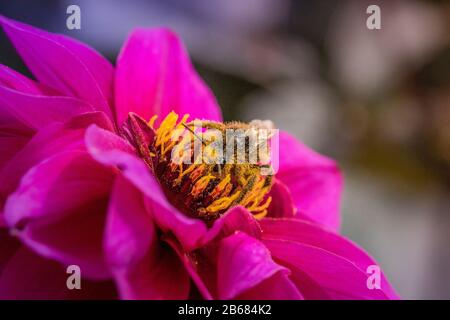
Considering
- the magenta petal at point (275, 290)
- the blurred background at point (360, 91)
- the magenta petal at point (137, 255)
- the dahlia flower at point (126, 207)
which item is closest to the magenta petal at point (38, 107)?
the dahlia flower at point (126, 207)

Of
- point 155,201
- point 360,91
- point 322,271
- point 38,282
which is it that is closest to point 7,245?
point 38,282

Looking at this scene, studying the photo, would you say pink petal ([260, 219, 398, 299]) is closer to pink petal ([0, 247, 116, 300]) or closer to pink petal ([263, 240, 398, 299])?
pink petal ([263, 240, 398, 299])

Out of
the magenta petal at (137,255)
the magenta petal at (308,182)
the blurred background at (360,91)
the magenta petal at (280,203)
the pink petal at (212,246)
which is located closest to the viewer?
the magenta petal at (137,255)

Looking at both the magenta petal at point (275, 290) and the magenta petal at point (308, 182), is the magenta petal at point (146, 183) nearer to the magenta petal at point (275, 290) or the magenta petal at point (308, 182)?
the magenta petal at point (275, 290)

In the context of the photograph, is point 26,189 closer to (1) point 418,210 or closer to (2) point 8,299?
(2) point 8,299

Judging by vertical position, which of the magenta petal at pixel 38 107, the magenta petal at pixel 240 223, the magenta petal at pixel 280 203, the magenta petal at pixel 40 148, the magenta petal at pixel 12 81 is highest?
the magenta petal at pixel 12 81

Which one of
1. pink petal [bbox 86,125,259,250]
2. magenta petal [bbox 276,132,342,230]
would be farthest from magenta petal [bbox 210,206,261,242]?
magenta petal [bbox 276,132,342,230]
